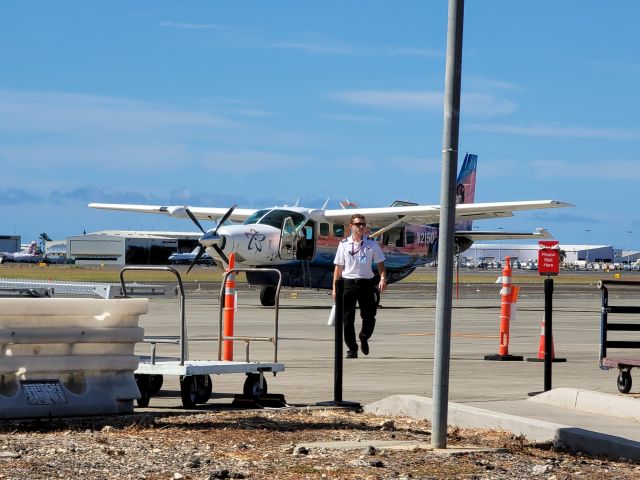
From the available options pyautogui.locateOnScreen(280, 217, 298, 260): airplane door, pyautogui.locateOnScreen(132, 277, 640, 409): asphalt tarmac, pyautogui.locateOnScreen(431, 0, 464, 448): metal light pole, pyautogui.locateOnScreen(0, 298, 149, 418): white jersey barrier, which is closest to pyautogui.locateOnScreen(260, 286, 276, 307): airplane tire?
pyautogui.locateOnScreen(280, 217, 298, 260): airplane door

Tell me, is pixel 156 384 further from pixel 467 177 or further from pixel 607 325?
pixel 467 177

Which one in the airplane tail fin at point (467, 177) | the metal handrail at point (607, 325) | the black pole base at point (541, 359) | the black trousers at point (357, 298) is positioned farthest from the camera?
the airplane tail fin at point (467, 177)

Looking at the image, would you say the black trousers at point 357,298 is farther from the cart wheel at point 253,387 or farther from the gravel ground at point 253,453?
the gravel ground at point 253,453

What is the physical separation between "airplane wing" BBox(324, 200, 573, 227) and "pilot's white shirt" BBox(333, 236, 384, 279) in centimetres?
2107

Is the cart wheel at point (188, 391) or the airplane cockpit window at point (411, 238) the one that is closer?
the cart wheel at point (188, 391)

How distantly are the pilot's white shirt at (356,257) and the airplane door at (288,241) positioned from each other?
20.5 metres

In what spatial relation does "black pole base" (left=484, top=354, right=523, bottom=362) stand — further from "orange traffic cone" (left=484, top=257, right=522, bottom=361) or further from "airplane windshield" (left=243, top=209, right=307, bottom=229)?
"airplane windshield" (left=243, top=209, right=307, bottom=229)

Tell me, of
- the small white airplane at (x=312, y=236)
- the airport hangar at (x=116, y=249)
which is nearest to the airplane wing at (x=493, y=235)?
the small white airplane at (x=312, y=236)

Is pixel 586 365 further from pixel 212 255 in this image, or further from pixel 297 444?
pixel 212 255

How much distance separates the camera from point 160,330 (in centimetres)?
2303

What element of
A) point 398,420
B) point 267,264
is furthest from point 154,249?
point 398,420

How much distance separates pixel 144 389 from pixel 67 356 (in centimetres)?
152

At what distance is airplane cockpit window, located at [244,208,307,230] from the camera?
123 feet

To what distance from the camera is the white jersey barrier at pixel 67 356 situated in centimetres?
915
